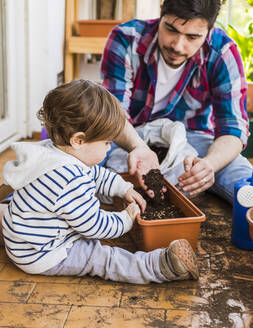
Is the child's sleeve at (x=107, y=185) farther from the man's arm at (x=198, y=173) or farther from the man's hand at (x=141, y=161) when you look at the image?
the man's arm at (x=198, y=173)

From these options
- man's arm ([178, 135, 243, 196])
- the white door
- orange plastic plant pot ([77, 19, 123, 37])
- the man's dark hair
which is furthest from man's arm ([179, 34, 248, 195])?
orange plastic plant pot ([77, 19, 123, 37])

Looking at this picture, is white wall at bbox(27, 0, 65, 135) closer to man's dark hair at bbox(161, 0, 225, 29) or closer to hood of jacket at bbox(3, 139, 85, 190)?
man's dark hair at bbox(161, 0, 225, 29)

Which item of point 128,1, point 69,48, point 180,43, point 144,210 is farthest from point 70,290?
point 128,1

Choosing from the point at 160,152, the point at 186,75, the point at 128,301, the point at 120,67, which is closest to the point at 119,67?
the point at 120,67

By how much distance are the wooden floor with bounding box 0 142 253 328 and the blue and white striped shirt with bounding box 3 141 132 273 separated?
0.28 feet

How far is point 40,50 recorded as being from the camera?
285cm

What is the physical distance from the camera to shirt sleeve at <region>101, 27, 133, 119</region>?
2004 mm

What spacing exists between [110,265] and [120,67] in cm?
101

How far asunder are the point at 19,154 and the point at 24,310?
0.45m

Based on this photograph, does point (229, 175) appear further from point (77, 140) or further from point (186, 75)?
point (77, 140)

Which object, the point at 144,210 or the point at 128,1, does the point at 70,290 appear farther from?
the point at 128,1

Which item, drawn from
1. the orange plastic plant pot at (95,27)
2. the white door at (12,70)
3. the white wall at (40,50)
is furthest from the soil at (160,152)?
the orange plastic plant pot at (95,27)

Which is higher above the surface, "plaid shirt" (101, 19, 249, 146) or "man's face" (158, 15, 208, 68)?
"man's face" (158, 15, 208, 68)

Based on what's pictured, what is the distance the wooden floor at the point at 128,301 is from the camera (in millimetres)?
1156
